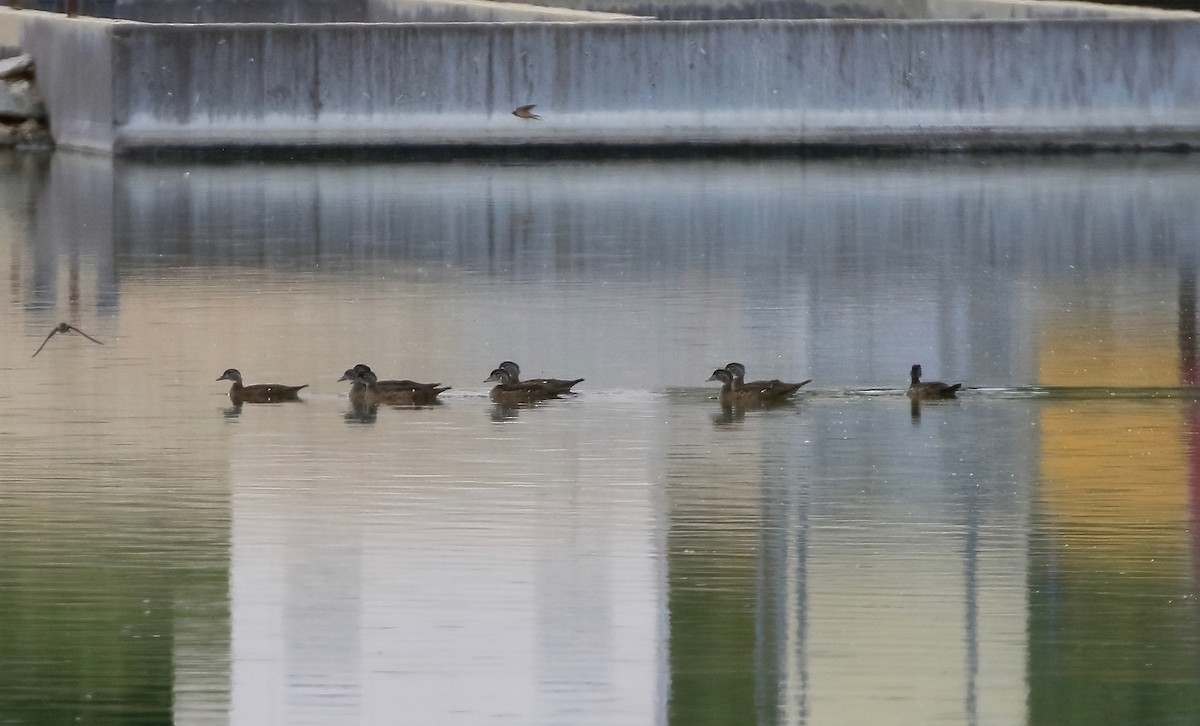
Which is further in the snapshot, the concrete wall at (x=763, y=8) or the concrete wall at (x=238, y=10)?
the concrete wall at (x=238, y=10)

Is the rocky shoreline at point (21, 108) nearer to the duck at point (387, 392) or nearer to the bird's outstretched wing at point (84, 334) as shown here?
the bird's outstretched wing at point (84, 334)

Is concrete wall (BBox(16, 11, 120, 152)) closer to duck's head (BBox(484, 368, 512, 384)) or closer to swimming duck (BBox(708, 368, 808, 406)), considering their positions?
duck's head (BBox(484, 368, 512, 384))

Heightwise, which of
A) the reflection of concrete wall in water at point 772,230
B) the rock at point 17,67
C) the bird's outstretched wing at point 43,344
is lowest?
the bird's outstretched wing at point 43,344

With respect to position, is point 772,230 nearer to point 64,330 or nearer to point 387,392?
point 64,330

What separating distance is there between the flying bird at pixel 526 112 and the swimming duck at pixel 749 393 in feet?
57.2

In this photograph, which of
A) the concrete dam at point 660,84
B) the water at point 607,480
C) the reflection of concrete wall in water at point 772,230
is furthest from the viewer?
the concrete dam at point 660,84

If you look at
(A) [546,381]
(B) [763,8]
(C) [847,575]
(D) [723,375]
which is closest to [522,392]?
(A) [546,381]

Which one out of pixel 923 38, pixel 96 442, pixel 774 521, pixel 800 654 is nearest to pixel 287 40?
pixel 923 38

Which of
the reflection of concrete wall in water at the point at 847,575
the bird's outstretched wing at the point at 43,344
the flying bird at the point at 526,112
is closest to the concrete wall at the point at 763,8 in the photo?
the flying bird at the point at 526,112

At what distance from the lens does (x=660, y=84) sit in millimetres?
31656

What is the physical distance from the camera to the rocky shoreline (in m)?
35.1

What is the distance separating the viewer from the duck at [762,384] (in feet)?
46.7

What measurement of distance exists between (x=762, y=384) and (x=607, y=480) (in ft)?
8.23

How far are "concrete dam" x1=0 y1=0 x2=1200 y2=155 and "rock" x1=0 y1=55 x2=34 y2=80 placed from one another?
329 cm
